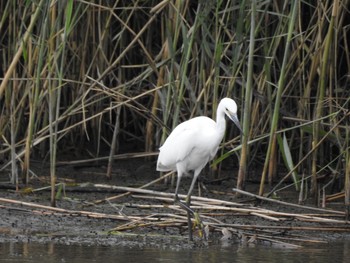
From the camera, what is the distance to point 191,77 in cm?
773

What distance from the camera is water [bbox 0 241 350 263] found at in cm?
536

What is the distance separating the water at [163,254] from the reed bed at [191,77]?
2.69 feet

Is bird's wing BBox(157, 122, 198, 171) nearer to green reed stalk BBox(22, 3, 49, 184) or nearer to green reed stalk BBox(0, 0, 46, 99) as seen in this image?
green reed stalk BBox(22, 3, 49, 184)

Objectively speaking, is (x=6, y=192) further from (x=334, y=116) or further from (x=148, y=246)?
(x=334, y=116)

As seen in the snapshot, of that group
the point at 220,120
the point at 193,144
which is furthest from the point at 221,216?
the point at 220,120

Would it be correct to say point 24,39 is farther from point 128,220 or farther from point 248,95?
point 248,95

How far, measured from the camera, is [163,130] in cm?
758

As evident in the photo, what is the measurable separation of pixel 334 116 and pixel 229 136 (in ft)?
5.01

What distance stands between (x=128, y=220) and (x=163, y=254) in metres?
0.84

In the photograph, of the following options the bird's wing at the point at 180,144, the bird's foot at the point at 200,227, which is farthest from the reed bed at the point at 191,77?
the bird's foot at the point at 200,227

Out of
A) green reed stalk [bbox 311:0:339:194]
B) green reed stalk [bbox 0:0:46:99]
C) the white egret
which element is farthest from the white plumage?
green reed stalk [bbox 0:0:46:99]

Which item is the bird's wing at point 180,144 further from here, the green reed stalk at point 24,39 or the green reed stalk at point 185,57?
the green reed stalk at point 24,39

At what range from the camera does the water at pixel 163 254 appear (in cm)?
536

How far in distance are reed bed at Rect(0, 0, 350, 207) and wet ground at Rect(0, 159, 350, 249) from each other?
23 centimetres
